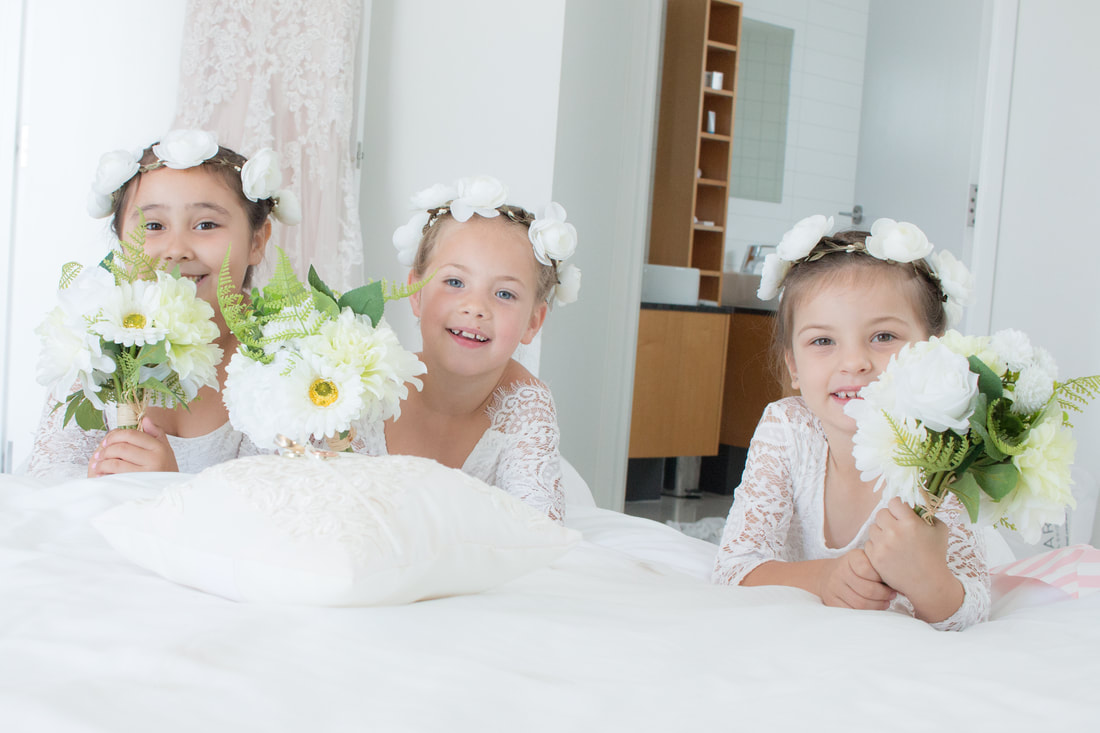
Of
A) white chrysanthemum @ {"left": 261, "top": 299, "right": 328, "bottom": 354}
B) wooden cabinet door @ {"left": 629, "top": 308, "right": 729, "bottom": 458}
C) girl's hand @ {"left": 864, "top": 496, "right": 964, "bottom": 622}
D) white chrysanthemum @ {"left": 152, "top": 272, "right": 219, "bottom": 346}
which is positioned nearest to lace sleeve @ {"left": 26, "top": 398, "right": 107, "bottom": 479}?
white chrysanthemum @ {"left": 152, "top": 272, "right": 219, "bottom": 346}

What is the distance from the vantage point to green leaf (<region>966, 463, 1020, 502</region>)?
1.11 m

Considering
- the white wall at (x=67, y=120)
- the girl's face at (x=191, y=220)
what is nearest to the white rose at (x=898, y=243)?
the girl's face at (x=191, y=220)

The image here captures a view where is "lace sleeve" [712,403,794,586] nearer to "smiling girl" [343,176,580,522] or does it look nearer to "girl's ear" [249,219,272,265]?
"smiling girl" [343,176,580,522]

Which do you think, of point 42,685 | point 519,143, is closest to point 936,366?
point 42,685

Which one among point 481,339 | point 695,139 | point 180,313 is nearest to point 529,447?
point 481,339

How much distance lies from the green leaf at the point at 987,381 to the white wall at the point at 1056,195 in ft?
9.26

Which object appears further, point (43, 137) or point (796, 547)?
point (43, 137)

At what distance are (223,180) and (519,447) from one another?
2.84 feet

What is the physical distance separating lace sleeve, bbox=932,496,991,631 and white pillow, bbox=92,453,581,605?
26.4 inches

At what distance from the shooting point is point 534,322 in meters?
2.14

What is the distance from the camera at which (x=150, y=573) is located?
103 cm

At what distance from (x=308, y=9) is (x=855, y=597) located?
2.83 m

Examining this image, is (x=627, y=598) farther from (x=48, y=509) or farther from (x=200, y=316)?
(x=200, y=316)

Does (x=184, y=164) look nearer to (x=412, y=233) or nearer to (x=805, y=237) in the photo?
(x=412, y=233)
